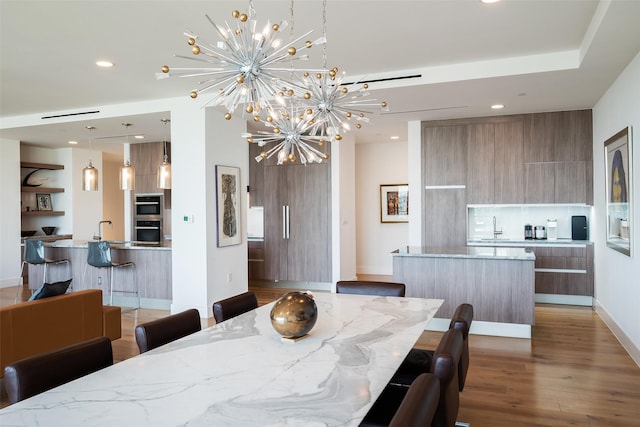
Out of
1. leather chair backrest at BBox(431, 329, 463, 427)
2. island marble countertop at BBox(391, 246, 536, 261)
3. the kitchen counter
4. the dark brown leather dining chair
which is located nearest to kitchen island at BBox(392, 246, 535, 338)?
island marble countertop at BBox(391, 246, 536, 261)

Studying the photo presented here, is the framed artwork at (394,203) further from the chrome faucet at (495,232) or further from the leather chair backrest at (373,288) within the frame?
the leather chair backrest at (373,288)

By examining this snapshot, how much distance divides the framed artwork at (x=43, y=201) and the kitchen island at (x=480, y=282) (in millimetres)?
7560

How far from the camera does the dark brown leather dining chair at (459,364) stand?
2287mm

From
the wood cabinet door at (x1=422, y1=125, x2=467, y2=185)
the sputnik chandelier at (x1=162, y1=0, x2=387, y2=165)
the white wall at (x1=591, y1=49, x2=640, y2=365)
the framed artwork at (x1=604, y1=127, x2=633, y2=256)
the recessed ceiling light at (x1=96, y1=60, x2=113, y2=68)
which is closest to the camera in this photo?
the sputnik chandelier at (x1=162, y1=0, x2=387, y2=165)

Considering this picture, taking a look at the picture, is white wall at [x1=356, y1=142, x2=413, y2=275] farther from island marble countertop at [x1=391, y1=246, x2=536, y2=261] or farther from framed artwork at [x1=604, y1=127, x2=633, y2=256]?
framed artwork at [x1=604, y1=127, x2=633, y2=256]

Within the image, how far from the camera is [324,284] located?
7.65 meters

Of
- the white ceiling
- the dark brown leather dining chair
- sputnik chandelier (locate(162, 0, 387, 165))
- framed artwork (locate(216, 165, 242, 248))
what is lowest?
the dark brown leather dining chair

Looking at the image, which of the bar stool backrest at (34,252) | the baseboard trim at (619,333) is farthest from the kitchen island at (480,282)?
the bar stool backrest at (34,252)

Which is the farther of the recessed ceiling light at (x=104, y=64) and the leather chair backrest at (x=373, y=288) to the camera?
the recessed ceiling light at (x=104, y=64)

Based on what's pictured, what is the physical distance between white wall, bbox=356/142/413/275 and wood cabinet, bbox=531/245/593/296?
3.01 metres

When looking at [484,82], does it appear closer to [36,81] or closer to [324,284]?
[324,284]

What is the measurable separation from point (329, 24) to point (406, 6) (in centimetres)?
64

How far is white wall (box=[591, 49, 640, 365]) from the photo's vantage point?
3939mm

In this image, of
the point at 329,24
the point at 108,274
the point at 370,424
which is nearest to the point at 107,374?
the point at 370,424
